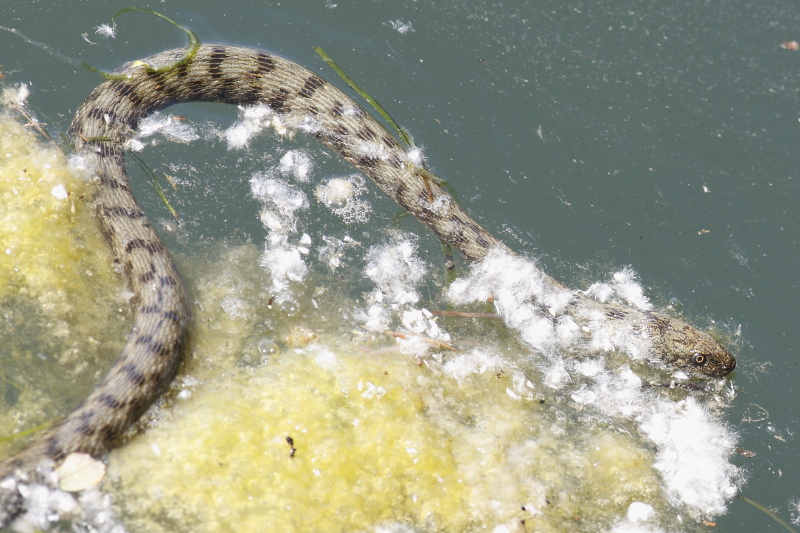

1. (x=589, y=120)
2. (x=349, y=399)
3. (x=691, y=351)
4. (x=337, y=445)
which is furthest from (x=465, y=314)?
(x=589, y=120)

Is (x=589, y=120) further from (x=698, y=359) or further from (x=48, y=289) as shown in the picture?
(x=48, y=289)

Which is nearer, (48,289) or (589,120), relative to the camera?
(48,289)

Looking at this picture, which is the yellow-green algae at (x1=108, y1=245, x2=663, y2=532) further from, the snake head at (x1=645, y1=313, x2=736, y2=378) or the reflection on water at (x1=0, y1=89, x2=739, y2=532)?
the snake head at (x1=645, y1=313, x2=736, y2=378)

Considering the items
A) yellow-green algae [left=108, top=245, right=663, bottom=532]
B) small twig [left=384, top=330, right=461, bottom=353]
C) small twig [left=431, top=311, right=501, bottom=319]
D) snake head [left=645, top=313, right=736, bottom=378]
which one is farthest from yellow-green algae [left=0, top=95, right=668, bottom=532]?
snake head [left=645, top=313, right=736, bottom=378]

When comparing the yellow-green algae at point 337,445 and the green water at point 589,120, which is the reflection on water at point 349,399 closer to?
the yellow-green algae at point 337,445

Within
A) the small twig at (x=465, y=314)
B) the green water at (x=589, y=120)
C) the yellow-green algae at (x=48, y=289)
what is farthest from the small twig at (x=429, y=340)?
the yellow-green algae at (x=48, y=289)
